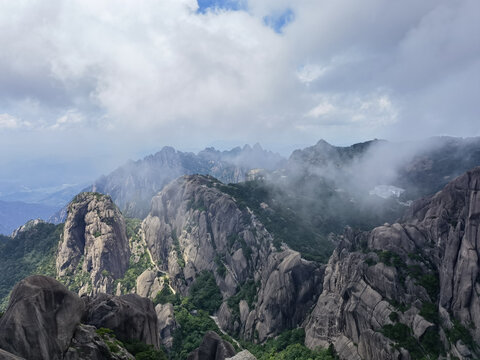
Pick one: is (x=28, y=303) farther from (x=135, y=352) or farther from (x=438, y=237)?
(x=438, y=237)

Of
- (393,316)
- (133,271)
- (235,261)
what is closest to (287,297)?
(393,316)

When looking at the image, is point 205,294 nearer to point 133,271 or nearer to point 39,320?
point 133,271

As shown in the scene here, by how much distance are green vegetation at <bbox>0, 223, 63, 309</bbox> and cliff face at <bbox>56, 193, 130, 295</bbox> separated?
524 inches

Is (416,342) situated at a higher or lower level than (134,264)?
lower

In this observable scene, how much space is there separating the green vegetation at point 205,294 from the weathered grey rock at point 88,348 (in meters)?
107

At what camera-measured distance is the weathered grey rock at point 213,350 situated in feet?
185

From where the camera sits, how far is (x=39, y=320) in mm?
Answer: 35469

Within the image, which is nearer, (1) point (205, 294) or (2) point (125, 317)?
(2) point (125, 317)

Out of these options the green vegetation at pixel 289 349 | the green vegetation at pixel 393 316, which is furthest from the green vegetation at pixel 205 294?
the green vegetation at pixel 393 316

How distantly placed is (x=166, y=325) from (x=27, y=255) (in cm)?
11768

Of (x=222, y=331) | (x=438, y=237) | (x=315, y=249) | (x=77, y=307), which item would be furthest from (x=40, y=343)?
(x=315, y=249)

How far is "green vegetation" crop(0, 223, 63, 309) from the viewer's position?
166125mm

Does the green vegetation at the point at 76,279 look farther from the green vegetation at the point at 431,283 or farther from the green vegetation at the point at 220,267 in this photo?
the green vegetation at the point at 431,283

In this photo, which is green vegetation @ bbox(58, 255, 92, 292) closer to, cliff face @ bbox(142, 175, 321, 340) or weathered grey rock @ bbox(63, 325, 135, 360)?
cliff face @ bbox(142, 175, 321, 340)
